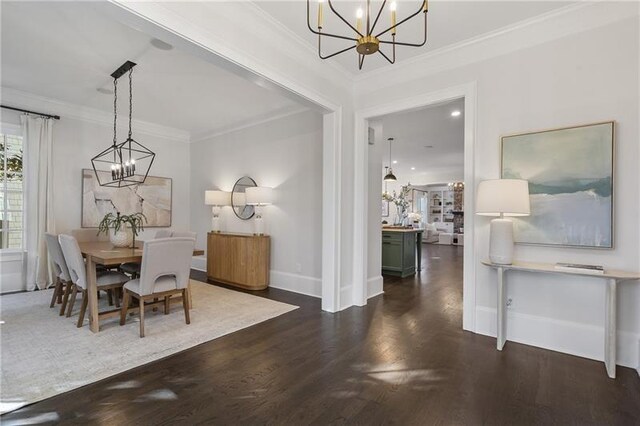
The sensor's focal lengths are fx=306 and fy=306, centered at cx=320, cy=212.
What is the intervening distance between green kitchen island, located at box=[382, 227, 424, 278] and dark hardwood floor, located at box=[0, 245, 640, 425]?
270cm

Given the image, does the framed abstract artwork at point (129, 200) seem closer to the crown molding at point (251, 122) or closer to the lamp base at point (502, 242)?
the crown molding at point (251, 122)

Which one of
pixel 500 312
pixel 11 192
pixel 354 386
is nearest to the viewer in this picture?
pixel 354 386

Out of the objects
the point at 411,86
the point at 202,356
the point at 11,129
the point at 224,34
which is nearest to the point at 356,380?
the point at 202,356

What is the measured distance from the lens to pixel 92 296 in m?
3.09

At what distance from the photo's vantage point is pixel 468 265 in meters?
3.12

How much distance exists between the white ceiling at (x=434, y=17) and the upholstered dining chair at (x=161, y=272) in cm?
235

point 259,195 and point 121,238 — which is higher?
point 259,195

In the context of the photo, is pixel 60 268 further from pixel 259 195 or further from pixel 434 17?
pixel 434 17

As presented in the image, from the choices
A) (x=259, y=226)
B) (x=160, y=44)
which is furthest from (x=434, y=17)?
(x=259, y=226)

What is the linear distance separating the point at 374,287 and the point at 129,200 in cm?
473

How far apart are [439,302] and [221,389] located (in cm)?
312

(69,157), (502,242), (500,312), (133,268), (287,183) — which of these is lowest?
(500,312)

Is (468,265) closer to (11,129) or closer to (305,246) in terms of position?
(305,246)

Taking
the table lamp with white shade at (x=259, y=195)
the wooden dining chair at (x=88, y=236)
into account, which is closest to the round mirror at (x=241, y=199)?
the table lamp with white shade at (x=259, y=195)
